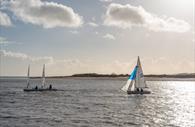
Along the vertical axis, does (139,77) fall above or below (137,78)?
above

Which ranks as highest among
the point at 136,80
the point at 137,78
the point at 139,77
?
the point at 139,77

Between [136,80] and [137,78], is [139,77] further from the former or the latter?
[136,80]

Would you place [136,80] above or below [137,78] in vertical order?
below

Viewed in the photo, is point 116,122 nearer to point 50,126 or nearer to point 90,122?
point 90,122

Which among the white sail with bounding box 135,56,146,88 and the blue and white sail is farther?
the white sail with bounding box 135,56,146,88

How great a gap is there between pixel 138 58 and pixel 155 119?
51.0m

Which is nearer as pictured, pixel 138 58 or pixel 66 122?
pixel 66 122

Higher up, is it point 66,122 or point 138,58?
point 138,58

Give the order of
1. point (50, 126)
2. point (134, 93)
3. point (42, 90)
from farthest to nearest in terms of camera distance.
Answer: point (42, 90) → point (134, 93) → point (50, 126)

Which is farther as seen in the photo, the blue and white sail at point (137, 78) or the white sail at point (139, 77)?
the white sail at point (139, 77)

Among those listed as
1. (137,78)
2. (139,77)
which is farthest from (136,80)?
(139,77)

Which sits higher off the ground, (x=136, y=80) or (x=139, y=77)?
(x=139, y=77)

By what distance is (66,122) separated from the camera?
45125mm

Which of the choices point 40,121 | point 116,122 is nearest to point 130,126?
point 116,122
